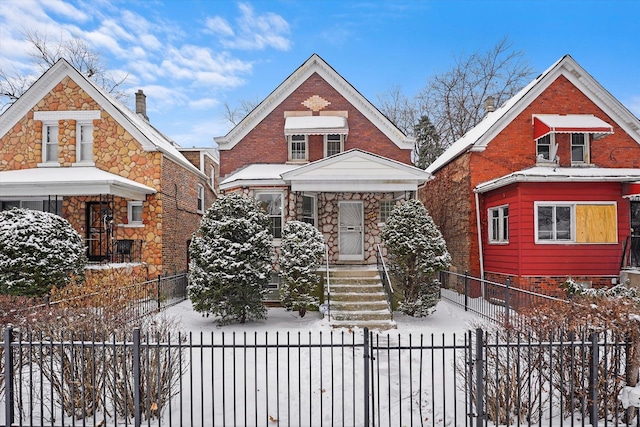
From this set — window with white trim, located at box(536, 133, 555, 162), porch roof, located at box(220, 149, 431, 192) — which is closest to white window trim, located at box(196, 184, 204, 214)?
porch roof, located at box(220, 149, 431, 192)

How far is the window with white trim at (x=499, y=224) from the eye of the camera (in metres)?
16.4

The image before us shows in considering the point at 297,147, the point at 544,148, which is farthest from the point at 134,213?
the point at 544,148

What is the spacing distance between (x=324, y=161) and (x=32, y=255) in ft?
28.4

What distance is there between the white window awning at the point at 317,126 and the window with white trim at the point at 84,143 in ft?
24.6

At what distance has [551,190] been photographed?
49.8 feet

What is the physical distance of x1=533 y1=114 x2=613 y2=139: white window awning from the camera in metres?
16.5

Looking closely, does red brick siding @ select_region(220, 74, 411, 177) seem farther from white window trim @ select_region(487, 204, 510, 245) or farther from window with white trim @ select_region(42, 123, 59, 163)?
window with white trim @ select_region(42, 123, 59, 163)

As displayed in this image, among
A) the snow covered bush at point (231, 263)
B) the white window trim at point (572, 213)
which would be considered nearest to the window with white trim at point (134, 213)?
the snow covered bush at point (231, 263)

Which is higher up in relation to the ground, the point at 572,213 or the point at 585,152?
the point at 585,152

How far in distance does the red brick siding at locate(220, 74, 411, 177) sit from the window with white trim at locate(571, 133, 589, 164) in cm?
616

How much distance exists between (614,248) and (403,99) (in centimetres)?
2534

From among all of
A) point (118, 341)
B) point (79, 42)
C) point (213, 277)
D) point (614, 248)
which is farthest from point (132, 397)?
point (79, 42)

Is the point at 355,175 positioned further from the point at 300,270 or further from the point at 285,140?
the point at 285,140

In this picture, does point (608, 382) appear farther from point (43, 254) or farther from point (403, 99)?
point (403, 99)
